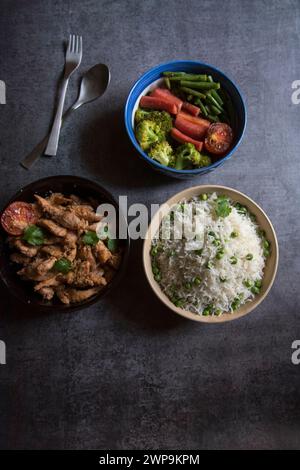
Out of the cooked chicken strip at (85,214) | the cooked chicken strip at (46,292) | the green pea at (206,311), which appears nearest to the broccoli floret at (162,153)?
the cooked chicken strip at (85,214)

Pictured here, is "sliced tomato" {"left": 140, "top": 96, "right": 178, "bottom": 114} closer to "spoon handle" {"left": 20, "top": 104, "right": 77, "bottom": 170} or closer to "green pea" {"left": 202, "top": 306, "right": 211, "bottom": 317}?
"spoon handle" {"left": 20, "top": 104, "right": 77, "bottom": 170}

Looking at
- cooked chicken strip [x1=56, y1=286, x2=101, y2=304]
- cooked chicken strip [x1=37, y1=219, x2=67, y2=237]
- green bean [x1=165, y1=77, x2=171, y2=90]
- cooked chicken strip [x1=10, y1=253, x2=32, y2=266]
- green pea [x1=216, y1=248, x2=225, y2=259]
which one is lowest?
cooked chicken strip [x1=56, y1=286, x2=101, y2=304]

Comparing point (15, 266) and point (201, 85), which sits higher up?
point (201, 85)

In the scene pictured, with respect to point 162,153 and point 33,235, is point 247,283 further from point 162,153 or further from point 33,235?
point 33,235

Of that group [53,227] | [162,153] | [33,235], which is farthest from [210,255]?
[33,235]

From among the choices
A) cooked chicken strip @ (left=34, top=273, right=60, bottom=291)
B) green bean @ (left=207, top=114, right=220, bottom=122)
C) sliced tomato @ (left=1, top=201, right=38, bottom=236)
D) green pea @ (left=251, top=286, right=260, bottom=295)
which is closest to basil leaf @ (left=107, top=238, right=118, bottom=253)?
cooked chicken strip @ (left=34, top=273, right=60, bottom=291)
